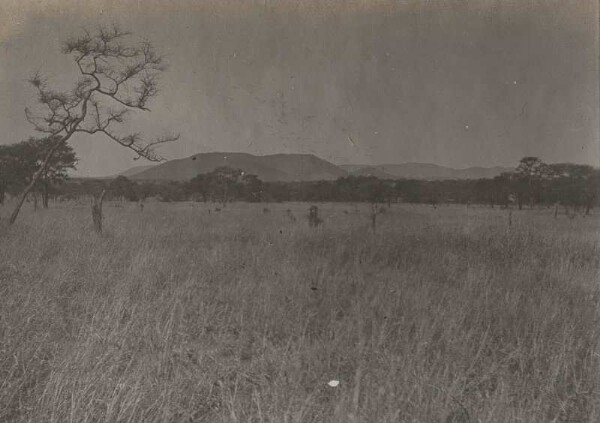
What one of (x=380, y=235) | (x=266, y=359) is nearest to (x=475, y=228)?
(x=380, y=235)

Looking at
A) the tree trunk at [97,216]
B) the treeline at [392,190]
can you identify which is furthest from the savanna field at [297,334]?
the treeline at [392,190]

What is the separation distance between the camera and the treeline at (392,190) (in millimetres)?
20514

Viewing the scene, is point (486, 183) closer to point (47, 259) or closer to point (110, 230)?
point (110, 230)

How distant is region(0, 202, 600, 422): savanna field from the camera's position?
9.93 ft

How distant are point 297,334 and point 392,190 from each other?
1822 centimetres

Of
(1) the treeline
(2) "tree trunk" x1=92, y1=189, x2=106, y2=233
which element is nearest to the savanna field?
(2) "tree trunk" x1=92, y1=189, x2=106, y2=233

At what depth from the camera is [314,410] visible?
9.74 ft

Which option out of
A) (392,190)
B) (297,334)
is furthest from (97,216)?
(392,190)

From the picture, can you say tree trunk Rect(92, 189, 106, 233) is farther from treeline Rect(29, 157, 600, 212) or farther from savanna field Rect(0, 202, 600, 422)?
treeline Rect(29, 157, 600, 212)

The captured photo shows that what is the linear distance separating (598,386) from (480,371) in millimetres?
876

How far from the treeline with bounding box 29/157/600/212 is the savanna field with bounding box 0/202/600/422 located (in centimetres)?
928

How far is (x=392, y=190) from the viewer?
71.6ft

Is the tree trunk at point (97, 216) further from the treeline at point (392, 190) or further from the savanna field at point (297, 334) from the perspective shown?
the treeline at point (392, 190)

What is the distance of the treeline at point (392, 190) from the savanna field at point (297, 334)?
9279mm
